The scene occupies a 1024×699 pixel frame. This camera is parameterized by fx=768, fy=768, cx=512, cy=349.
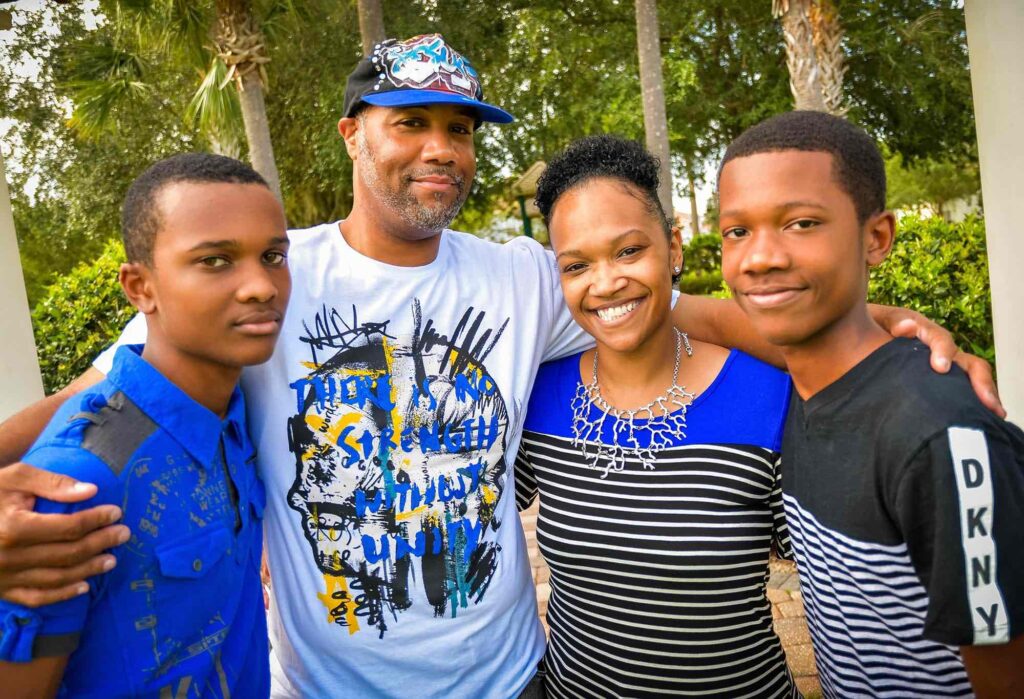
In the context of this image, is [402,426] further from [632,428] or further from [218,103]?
[218,103]

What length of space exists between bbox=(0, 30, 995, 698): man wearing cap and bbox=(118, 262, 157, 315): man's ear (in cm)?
18

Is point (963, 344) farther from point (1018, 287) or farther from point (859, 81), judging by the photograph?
point (859, 81)

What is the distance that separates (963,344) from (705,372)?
5.95 m

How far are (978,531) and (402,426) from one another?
4.57 ft

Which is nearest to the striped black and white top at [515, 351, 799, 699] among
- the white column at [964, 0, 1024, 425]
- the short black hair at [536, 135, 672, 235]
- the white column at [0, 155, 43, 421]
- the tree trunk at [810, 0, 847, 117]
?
the short black hair at [536, 135, 672, 235]

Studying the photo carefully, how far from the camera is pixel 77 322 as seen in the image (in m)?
9.34

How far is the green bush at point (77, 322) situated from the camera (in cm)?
934

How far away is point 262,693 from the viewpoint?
1.86 m

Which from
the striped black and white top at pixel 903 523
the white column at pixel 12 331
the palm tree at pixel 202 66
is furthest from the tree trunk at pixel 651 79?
the striped black and white top at pixel 903 523

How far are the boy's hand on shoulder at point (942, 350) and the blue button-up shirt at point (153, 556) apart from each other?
1.60m

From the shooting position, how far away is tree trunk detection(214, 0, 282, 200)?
375 inches

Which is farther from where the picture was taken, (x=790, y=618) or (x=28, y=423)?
(x=790, y=618)

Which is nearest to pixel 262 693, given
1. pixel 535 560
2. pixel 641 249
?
pixel 641 249

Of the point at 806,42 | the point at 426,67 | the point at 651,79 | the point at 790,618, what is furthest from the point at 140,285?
the point at 806,42
